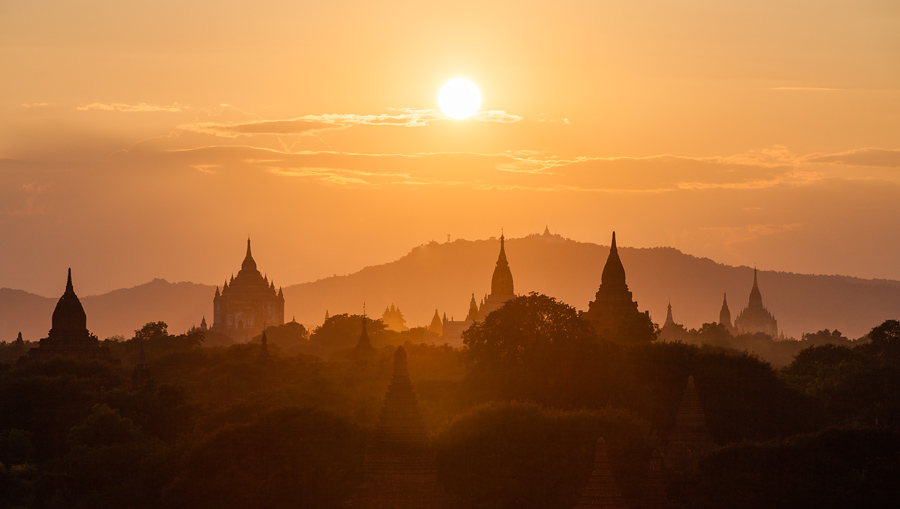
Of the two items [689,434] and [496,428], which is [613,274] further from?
[496,428]

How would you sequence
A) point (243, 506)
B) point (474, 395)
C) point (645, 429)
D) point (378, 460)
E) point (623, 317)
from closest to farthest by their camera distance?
point (378, 460), point (243, 506), point (645, 429), point (474, 395), point (623, 317)

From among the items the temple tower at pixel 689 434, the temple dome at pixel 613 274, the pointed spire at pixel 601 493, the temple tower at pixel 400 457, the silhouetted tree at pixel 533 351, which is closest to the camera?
the temple tower at pixel 400 457

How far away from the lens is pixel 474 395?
9681cm

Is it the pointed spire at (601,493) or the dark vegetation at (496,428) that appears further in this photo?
the dark vegetation at (496,428)

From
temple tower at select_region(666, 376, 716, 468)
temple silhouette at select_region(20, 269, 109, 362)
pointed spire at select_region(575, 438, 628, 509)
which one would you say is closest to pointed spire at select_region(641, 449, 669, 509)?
pointed spire at select_region(575, 438, 628, 509)

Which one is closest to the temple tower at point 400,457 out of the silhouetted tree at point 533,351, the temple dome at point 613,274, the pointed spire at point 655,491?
the pointed spire at point 655,491

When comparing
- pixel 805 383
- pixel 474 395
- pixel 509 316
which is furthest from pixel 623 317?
pixel 474 395

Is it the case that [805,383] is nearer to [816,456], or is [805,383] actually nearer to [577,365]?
[577,365]

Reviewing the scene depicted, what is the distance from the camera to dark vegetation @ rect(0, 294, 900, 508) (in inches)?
2638

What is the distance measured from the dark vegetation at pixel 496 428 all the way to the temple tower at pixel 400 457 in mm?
13035

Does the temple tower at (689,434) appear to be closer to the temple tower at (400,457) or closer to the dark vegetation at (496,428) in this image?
the dark vegetation at (496,428)

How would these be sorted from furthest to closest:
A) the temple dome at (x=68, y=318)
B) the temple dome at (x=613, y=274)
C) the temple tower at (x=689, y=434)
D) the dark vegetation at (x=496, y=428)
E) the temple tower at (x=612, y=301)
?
the temple dome at (x=613, y=274) < the temple tower at (x=612, y=301) < the temple dome at (x=68, y=318) < the temple tower at (x=689, y=434) < the dark vegetation at (x=496, y=428)

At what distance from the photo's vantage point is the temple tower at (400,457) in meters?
51.8

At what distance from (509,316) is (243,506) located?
44405 mm
